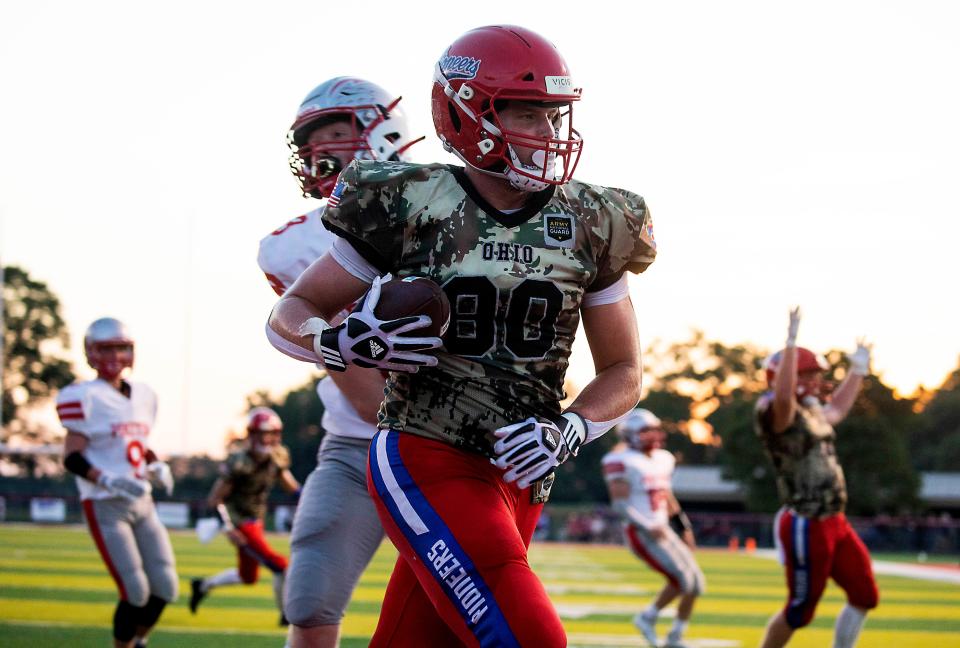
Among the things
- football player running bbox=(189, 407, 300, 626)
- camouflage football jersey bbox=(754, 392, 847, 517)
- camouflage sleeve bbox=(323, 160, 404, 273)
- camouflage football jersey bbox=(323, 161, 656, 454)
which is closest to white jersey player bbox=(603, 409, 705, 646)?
camouflage football jersey bbox=(754, 392, 847, 517)

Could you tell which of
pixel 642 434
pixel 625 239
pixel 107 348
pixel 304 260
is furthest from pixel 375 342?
pixel 642 434

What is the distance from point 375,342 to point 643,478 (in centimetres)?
935

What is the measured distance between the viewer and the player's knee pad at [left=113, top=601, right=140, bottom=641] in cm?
718

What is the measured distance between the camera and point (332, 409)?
15.2 feet

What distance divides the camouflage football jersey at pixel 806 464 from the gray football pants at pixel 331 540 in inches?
168

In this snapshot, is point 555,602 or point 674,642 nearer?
point 674,642

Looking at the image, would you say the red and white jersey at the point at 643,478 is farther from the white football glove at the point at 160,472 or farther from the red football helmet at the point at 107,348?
the red football helmet at the point at 107,348

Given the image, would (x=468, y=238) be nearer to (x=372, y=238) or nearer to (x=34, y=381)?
(x=372, y=238)

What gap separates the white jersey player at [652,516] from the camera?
34.4 feet

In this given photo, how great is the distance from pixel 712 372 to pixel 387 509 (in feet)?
283

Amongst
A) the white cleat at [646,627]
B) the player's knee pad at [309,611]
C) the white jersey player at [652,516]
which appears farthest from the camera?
the white jersey player at [652,516]

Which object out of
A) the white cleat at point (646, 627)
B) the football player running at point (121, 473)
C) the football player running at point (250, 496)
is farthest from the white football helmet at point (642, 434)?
the football player running at point (121, 473)

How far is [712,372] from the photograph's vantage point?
8794 cm

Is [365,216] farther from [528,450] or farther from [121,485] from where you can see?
[121,485]
